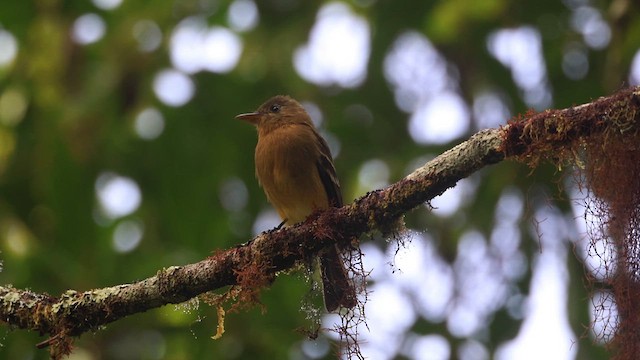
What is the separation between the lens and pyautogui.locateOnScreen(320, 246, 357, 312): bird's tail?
11.9 feet

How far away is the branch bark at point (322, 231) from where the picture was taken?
298 cm

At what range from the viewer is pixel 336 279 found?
3.73 m

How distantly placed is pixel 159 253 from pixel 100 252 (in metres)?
0.34

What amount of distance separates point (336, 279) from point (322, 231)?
47cm

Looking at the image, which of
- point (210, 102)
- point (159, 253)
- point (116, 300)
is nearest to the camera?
point (116, 300)

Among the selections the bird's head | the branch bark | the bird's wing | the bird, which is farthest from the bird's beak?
the branch bark

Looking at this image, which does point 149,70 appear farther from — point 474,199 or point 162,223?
point 474,199

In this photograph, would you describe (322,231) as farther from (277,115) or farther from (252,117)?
(252,117)

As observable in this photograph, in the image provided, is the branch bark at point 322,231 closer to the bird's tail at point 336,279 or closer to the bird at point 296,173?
the bird's tail at point 336,279

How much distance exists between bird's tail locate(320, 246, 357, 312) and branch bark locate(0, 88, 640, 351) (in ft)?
0.62

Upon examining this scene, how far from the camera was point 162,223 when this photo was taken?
19.2 feet

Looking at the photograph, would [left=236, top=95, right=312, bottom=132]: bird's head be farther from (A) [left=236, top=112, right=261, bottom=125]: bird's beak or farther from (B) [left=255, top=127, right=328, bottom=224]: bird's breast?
(B) [left=255, top=127, right=328, bottom=224]: bird's breast

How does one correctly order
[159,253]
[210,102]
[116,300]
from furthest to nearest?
[210,102] < [159,253] < [116,300]

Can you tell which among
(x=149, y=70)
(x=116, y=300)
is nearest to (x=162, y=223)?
(x=149, y=70)
